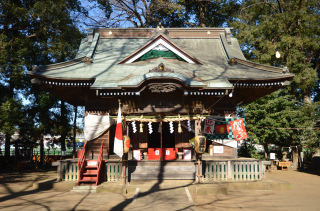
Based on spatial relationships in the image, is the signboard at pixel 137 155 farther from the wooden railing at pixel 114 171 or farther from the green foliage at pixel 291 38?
the green foliage at pixel 291 38

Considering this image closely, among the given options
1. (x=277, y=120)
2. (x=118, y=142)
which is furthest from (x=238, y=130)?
(x=277, y=120)

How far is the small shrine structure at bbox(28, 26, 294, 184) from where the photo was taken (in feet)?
34.1

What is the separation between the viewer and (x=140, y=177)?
420 inches

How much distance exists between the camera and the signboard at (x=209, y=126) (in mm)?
11547

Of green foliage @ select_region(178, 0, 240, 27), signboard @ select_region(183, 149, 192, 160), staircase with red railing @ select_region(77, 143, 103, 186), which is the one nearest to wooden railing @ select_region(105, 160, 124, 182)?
staircase with red railing @ select_region(77, 143, 103, 186)

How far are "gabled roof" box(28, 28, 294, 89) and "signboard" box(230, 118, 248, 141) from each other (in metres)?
1.85

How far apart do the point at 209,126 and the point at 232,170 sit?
218 cm

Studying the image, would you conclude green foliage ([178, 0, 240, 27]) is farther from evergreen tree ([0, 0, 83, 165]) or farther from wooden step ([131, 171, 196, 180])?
wooden step ([131, 171, 196, 180])

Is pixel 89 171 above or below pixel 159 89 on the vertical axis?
below

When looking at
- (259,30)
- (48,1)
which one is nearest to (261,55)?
(259,30)

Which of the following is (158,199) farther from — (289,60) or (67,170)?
(289,60)

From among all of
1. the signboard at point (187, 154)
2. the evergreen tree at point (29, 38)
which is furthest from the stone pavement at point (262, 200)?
the evergreen tree at point (29, 38)

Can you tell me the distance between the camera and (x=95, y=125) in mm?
11203

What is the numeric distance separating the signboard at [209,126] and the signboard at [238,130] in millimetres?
872
